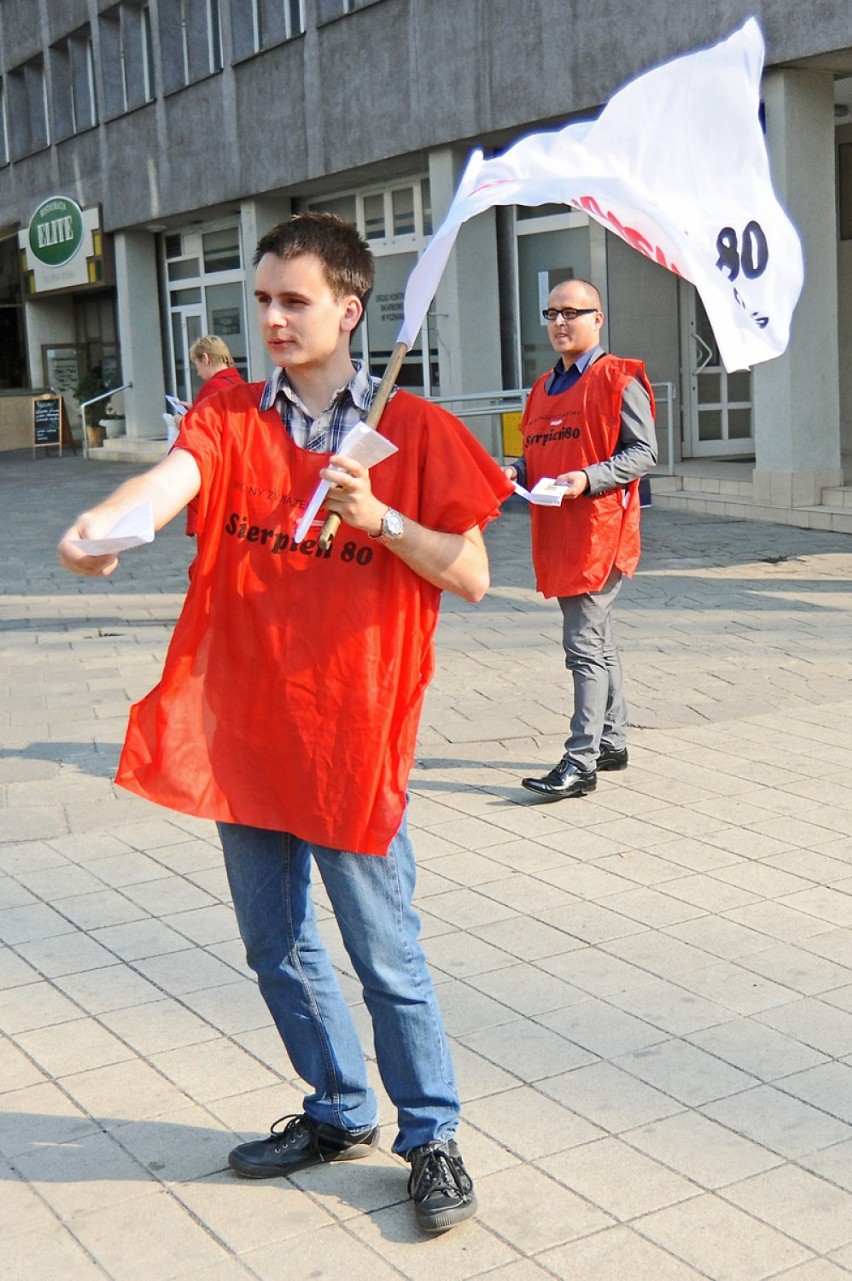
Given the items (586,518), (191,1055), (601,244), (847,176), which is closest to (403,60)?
(601,244)

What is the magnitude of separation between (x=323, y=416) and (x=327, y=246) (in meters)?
0.33

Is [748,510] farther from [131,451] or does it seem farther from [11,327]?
[11,327]

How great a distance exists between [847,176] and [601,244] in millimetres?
2915

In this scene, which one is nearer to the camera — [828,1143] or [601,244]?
[828,1143]

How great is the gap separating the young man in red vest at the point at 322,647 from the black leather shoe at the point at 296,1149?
18 centimetres

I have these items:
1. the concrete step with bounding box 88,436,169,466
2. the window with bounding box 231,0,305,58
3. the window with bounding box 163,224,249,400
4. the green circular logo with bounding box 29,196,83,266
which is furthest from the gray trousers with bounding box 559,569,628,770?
the green circular logo with bounding box 29,196,83,266

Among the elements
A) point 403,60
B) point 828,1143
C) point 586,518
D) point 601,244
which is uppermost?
point 403,60

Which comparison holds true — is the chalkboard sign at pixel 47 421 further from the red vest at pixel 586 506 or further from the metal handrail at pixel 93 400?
the red vest at pixel 586 506

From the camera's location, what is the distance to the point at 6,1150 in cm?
359

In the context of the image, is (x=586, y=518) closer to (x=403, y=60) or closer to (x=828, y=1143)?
(x=828, y=1143)

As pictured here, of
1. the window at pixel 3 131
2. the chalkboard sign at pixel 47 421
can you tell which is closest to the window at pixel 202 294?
the chalkboard sign at pixel 47 421

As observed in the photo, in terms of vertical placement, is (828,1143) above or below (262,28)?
below

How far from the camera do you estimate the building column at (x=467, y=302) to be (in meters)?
19.4

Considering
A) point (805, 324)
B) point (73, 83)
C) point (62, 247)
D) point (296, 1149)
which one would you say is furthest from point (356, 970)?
point (73, 83)
